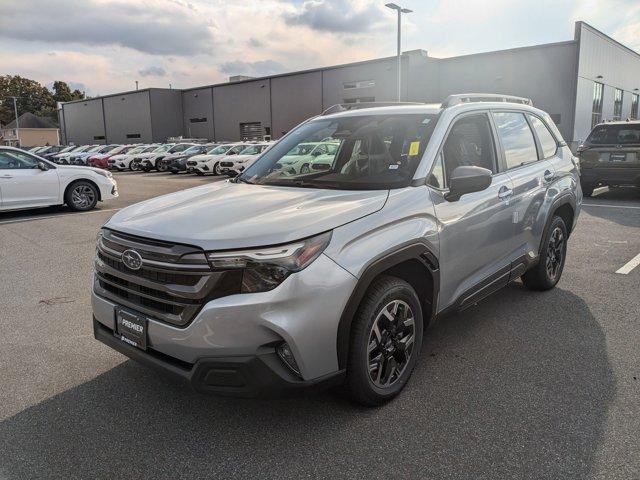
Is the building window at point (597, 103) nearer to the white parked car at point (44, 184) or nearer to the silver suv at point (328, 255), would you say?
the white parked car at point (44, 184)

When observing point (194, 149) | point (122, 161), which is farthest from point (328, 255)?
point (122, 161)

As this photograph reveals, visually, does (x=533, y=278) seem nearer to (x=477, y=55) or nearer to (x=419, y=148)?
(x=419, y=148)

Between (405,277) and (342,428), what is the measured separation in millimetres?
984

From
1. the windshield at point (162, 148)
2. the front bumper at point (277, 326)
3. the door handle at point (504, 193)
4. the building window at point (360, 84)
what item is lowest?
the front bumper at point (277, 326)

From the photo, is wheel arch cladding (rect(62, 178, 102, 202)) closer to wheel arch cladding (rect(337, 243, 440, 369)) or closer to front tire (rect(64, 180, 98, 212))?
front tire (rect(64, 180, 98, 212))

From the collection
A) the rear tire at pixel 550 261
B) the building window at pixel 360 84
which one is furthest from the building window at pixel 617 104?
the rear tire at pixel 550 261

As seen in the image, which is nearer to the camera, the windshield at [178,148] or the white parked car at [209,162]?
the white parked car at [209,162]

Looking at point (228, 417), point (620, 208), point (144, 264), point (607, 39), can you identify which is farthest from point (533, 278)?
point (607, 39)

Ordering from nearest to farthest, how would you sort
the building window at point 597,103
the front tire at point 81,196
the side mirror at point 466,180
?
the side mirror at point 466,180 → the front tire at point 81,196 → the building window at point 597,103

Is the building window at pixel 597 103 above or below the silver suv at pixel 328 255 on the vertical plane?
above

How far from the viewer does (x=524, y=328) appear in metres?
4.29

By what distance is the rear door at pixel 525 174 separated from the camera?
427cm

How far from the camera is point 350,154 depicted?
158 inches

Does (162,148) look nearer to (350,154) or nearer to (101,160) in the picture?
(101,160)
